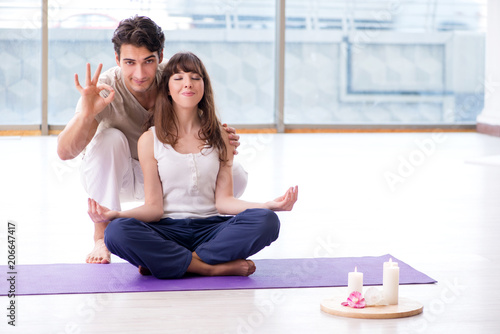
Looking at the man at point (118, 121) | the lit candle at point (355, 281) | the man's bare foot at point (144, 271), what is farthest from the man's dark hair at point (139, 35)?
the lit candle at point (355, 281)

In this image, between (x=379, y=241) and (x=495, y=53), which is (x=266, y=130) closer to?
(x=495, y=53)

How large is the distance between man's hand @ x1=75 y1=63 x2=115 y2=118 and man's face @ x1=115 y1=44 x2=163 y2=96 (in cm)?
10

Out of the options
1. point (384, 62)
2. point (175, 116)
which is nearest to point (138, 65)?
point (175, 116)

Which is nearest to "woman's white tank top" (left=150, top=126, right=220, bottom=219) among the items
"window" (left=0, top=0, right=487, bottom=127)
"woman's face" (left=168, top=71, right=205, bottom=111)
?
"woman's face" (left=168, top=71, right=205, bottom=111)

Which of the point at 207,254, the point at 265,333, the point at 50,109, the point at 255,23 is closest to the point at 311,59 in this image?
the point at 255,23

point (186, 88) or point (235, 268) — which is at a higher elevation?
point (186, 88)

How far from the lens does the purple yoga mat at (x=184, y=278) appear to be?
1.95 m

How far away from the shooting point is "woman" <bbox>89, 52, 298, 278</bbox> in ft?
6.69

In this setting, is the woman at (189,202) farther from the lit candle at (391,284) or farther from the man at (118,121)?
the lit candle at (391,284)

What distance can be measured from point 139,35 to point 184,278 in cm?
74

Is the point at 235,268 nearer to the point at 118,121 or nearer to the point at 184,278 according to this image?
the point at 184,278

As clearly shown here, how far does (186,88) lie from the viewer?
220 cm

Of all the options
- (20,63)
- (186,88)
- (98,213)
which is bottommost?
Answer: (98,213)

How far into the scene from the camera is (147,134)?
88.9 inches
